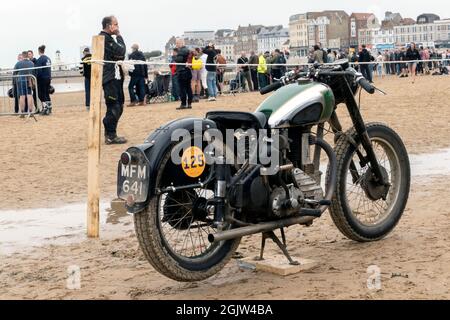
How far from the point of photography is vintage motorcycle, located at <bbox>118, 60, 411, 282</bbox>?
4.82m

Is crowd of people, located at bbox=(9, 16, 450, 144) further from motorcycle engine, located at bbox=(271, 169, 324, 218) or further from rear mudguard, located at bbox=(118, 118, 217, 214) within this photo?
rear mudguard, located at bbox=(118, 118, 217, 214)

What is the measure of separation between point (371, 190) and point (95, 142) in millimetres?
2327

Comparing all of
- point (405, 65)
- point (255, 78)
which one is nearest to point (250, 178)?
point (255, 78)

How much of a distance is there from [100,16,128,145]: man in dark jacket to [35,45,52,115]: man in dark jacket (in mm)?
8944

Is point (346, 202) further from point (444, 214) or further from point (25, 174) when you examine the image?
point (25, 174)

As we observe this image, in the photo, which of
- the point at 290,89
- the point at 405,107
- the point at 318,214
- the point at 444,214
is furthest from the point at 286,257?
the point at 405,107

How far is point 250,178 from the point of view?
16.6 ft

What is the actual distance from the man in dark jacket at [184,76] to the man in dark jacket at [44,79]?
3.47 m

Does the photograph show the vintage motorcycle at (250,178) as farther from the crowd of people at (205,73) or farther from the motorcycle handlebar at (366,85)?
the crowd of people at (205,73)

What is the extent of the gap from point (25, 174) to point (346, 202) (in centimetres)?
600

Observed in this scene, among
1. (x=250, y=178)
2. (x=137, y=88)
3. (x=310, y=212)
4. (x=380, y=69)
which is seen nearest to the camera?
(x=250, y=178)

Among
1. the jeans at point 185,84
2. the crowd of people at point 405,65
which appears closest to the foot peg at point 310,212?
the jeans at point 185,84

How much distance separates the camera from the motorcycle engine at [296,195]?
5.20 m

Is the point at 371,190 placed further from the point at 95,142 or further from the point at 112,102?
the point at 112,102
